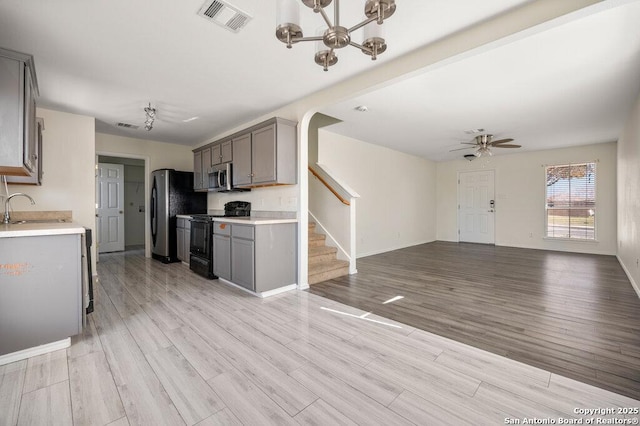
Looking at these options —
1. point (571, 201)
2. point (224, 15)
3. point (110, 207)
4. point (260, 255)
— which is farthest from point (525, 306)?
point (110, 207)

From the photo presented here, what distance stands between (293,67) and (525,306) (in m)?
3.51

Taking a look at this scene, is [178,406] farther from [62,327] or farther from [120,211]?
[120,211]

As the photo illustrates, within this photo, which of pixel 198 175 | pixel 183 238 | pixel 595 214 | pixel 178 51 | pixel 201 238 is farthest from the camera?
pixel 595 214

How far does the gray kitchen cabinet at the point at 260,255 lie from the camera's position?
3.39 m

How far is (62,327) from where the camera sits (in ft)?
7.10

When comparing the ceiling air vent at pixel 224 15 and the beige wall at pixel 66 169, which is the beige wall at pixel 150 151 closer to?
the beige wall at pixel 66 169

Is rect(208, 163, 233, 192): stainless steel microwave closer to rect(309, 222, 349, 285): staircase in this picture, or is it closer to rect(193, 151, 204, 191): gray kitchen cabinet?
rect(193, 151, 204, 191): gray kitchen cabinet

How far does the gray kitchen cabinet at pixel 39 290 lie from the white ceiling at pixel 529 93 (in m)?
3.42

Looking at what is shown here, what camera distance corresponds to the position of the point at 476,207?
8.09m

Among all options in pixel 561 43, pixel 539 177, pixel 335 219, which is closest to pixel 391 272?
pixel 335 219

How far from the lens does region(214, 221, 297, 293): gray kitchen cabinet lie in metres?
3.39

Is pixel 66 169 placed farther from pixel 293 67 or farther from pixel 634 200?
pixel 634 200

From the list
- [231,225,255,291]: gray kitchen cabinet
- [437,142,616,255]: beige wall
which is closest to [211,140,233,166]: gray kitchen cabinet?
[231,225,255,291]: gray kitchen cabinet

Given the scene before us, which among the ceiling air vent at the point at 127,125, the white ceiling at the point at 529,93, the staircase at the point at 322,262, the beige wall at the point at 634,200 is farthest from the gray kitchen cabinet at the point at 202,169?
the beige wall at the point at 634,200
